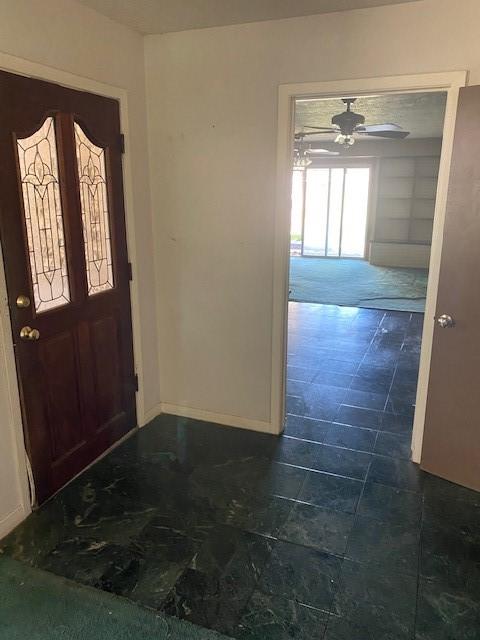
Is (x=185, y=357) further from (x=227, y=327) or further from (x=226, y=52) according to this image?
(x=226, y=52)

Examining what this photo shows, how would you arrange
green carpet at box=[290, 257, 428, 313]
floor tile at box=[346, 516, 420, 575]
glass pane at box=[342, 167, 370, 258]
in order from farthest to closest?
glass pane at box=[342, 167, 370, 258], green carpet at box=[290, 257, 428, 313], floor tile at box=[346, 516, 420, 575]

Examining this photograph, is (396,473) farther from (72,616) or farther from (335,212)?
(335,212)

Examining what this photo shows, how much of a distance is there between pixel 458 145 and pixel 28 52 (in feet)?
6.62

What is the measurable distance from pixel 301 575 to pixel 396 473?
99 cm

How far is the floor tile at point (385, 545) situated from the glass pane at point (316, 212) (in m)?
9.28

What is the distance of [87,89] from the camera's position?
2457mm

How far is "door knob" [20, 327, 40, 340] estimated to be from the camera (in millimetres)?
2223

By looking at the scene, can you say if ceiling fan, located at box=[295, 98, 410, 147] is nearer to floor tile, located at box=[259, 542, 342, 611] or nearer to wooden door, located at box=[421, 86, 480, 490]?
wooden door, located at box=[421, 86, 480, 490]

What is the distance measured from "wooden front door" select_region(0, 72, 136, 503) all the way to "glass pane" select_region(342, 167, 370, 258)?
8542 millimetres

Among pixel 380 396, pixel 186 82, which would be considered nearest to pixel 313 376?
pixel 380 396

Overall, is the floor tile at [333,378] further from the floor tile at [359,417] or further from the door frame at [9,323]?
the door frame at [9,323]

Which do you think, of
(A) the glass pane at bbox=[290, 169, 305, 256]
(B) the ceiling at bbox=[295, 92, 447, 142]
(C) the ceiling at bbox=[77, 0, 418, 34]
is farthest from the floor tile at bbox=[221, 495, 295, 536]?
(A) the glass pane at bbox=[290, 169, 305, 256]

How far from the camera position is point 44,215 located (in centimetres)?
232

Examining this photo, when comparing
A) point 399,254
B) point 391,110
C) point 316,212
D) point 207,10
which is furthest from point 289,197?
point 316,212
